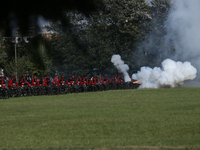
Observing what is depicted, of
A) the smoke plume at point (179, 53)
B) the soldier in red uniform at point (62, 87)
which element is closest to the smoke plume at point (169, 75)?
the smoke plume at point (179, 53)

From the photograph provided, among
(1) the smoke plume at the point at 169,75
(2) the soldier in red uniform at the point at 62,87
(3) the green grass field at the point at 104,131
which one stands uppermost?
(1) the smoke plume at the point at 169,75

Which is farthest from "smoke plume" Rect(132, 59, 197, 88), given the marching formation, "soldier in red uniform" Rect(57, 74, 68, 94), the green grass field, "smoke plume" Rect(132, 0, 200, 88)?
the green grass field

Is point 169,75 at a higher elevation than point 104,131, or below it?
higher

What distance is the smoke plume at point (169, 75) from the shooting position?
3881 cm

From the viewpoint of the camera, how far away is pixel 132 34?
5.14m

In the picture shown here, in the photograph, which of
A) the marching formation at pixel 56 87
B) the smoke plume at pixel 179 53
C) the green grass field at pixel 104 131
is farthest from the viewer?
the smoke plume at pixel 179 53

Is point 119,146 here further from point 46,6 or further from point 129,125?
point 46,6

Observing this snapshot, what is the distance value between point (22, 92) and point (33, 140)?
58.4 ft

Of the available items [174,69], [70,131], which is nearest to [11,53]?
[70,131]

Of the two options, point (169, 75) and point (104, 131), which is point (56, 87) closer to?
point (169, 75)

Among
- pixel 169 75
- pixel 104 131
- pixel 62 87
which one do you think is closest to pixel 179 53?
pixel 169 75

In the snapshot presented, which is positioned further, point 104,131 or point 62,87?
point 62,87

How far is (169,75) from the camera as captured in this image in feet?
128

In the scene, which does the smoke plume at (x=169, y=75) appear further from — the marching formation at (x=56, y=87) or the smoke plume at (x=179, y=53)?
the marching formation at (x=56, y=87)
